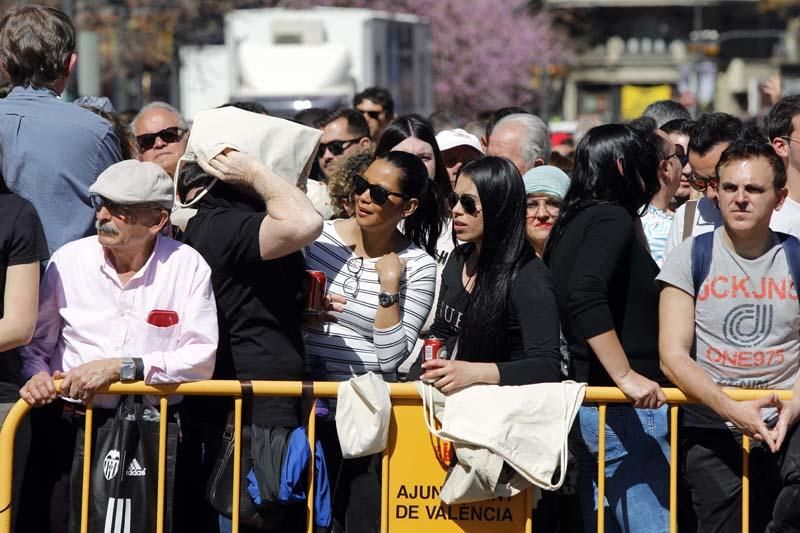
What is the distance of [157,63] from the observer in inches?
1314

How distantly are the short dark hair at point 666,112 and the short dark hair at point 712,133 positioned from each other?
207 centimetres

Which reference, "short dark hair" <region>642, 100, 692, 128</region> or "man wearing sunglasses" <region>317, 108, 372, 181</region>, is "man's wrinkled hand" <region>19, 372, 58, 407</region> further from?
"short dark hair" <region>642, 100, 692, 128</region>

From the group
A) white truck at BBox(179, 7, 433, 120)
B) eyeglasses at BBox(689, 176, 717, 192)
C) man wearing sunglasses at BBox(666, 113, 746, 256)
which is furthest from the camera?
white truck at BBox(179, 7, 433, 120)

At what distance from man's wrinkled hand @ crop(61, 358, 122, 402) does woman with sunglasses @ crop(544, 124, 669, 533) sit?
1680 mm

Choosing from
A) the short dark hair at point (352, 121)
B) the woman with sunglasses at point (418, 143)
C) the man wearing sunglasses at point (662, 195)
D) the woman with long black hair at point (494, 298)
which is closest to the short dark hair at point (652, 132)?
the man wearing sunglasses at point (662, 195)

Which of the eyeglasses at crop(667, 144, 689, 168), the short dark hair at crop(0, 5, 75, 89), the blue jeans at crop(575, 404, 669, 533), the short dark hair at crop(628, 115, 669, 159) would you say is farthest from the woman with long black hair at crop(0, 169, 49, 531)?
the eyeglasses at crop(667, 144, 689, 168)

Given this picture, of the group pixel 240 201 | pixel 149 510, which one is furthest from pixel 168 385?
pixel 240 201

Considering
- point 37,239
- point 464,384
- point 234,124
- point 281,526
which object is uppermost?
point 234,124

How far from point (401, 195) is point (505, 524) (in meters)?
1.43

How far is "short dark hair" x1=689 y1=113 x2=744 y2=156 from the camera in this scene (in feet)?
19.1

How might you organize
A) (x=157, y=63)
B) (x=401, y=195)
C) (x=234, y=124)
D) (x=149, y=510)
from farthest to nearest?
(x=157, y=63) < (x=401, y=195) < (x=234, y=124) < (x=149, y=510)

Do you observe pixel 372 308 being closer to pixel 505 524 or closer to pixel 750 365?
pixel 505 524

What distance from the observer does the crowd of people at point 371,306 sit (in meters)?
4.48

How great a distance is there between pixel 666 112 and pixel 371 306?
12.8 feet
